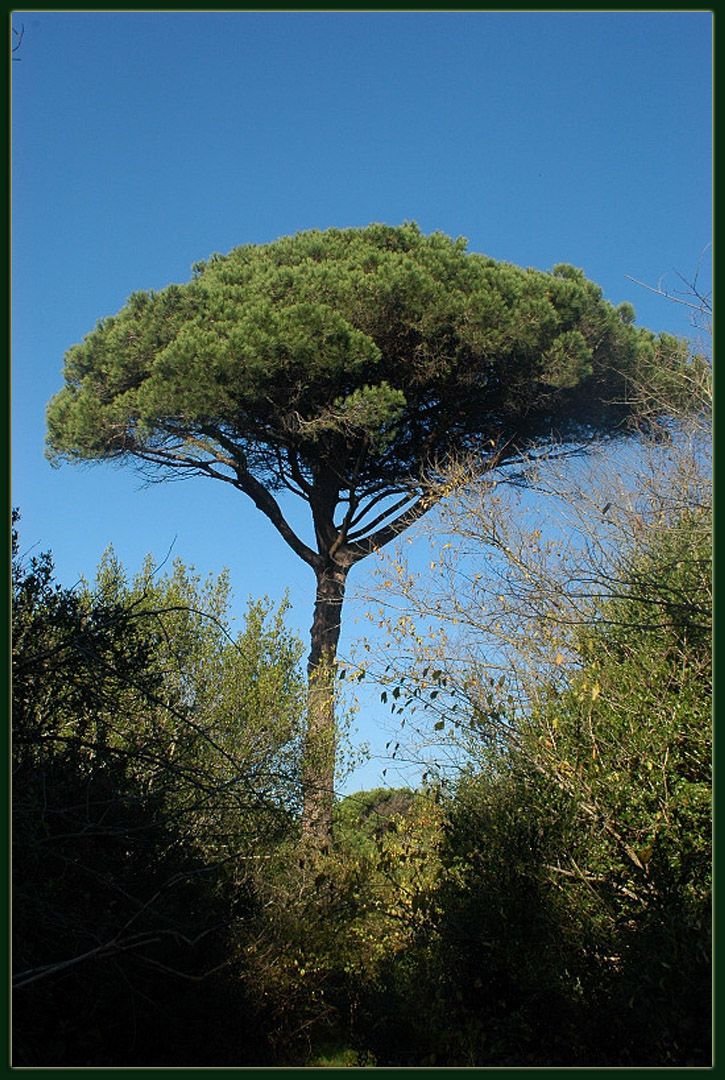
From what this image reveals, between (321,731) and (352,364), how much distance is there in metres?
4.35

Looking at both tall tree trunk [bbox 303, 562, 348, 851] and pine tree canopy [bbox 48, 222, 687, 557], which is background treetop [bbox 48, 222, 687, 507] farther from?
tall tree trunk [bbox 303, 562, 348, 851]

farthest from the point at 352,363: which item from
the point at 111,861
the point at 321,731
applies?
the point at 111,861

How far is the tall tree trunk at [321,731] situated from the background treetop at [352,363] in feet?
6.46

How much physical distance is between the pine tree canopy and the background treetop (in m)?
0.02

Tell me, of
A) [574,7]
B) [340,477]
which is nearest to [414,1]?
[574,7]

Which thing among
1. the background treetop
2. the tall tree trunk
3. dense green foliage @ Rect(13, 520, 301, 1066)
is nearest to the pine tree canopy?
the background treetop

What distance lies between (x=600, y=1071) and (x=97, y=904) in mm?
2550

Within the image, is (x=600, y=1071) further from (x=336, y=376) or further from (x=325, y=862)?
(x=336, y=376)

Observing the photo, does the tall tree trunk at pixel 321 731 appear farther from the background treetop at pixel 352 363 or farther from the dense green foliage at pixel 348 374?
the background treetop at pixel 352 363

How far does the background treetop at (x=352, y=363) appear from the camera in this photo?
36.2ft

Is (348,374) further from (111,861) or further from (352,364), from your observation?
(111,861)

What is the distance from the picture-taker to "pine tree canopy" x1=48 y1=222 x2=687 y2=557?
36.2 feet

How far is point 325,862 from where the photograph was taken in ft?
24.5

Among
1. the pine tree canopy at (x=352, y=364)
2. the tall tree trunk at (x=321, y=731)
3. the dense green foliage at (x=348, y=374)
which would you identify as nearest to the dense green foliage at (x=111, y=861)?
the tall tree trunk at (x=321, y=731)
